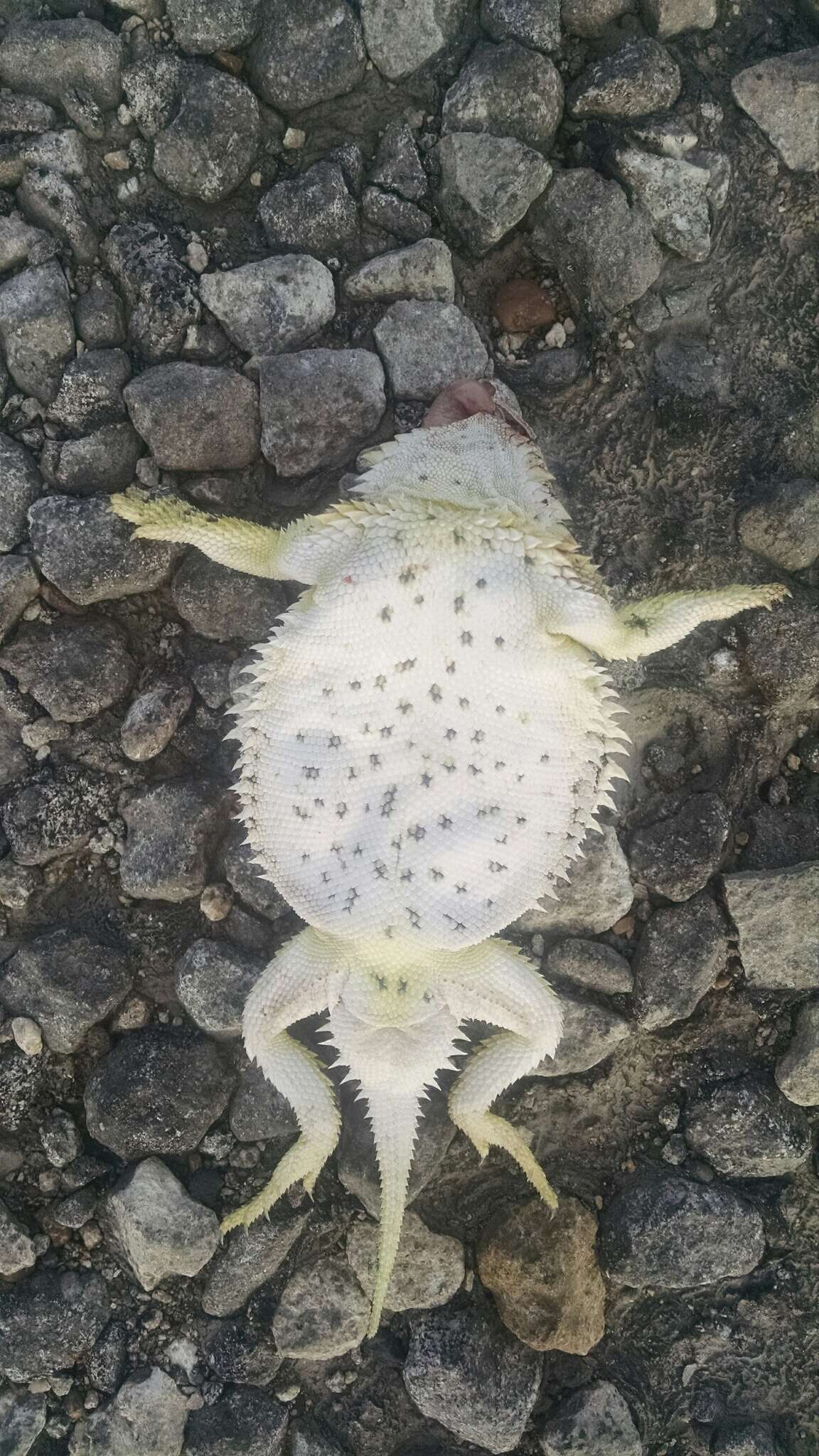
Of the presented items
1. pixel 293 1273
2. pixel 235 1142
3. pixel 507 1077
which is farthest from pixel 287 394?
pixel 293 1273

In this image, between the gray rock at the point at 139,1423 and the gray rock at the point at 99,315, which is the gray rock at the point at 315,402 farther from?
the gray rock at the point at 139,1423

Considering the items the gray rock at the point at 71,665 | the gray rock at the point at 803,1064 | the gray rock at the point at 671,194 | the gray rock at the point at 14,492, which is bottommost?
the gray rock at the point at 803,1064

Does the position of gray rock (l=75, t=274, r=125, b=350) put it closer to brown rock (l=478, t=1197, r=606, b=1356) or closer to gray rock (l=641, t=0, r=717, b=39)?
gray rock (l=641, t=0, r=717, b=39)

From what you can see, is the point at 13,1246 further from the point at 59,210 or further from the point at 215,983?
the point at 59,210

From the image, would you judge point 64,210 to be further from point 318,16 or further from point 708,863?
point 708,863

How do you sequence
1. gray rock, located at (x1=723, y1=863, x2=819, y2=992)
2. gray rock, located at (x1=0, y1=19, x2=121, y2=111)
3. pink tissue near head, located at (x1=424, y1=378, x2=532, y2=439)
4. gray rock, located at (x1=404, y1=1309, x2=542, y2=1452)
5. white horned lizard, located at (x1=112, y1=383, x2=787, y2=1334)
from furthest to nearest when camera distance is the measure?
1. gray rock, located at (x1=723, y1=863, x2=819, y2=992)
2. gray rock, located at (x1=404, y1=1309, x2=542, y2=1452)
3. gray rock, located at (x1=0, y1=19, x2=121, y2=111)
4. pink tissue near head, located at (x1=424, y1=378, x2=532, y2=439)
5. white horned lizard, located at (x1=112, y1=383, x2=787, y2=1334)

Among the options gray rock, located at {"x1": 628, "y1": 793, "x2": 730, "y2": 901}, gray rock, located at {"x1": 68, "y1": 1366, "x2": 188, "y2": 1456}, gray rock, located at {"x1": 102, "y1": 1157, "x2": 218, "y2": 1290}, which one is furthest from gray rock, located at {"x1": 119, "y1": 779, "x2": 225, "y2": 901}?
gray rock, located at {"x1": 68, "y1": 1366, "x2": 188, "y2": 1456}

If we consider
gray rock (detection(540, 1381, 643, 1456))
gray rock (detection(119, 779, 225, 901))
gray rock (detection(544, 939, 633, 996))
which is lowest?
gray rock (detection(540, 1381, 643, 1456))

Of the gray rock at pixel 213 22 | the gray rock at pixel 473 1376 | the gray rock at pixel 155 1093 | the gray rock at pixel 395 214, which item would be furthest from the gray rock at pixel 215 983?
the gray rock at pixel 213 22
